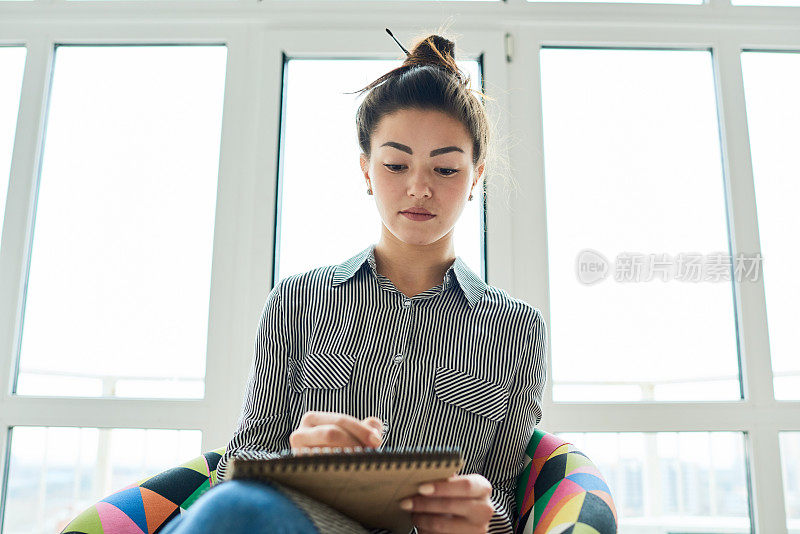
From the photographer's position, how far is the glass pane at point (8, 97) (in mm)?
1616

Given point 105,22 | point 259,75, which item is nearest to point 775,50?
point 259,75

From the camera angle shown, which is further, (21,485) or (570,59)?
(570,59)

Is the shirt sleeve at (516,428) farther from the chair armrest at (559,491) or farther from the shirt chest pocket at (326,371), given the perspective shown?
the shirt chest pocket at (326,371)

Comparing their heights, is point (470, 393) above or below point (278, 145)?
below

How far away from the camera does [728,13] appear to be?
1.61 metres

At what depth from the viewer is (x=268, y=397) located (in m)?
0.97

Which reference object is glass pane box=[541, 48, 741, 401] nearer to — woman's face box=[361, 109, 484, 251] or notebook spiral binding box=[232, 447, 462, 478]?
woman's face box=[361, 109, 484, 251]

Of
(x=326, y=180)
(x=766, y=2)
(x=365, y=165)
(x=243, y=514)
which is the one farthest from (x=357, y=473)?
(x=766, y=2)

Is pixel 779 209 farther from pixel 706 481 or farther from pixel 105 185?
pixel 105 185

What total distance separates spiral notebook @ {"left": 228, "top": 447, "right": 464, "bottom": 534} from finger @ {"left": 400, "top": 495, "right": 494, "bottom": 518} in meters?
0.02

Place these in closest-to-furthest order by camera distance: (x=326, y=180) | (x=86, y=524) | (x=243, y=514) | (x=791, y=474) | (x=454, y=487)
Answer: (x=243, y=514), (x=454, y=487), (x=86, y=524), (x=791, y=474), (x=326, y=180)

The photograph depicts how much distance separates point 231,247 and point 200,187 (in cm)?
21

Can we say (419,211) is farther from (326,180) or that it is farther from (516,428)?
(326,180)

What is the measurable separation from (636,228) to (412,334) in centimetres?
86
